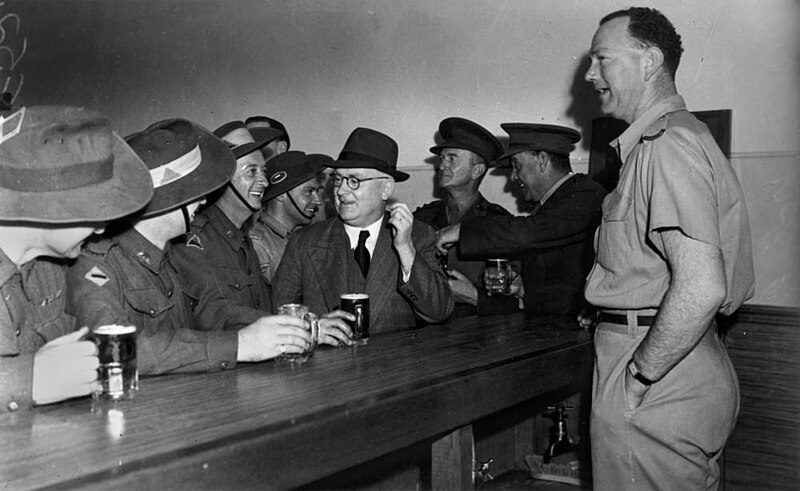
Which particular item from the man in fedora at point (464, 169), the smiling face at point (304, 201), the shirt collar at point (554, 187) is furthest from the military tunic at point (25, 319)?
the man in fedora at point (464, 169)

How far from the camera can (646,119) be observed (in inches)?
94.6

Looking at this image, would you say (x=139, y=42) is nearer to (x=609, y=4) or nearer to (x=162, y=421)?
(x=609, y=4)

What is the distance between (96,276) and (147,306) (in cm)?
18

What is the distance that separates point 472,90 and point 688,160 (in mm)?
3116

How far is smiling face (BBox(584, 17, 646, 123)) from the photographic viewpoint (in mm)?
2447

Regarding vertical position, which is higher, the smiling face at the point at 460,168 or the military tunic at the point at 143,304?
the smiling face at the point at 460,168

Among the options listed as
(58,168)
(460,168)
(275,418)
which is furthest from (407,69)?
(275,418)

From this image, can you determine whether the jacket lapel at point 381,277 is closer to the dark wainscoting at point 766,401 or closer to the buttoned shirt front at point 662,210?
the buttoned shirt front at point 662,210

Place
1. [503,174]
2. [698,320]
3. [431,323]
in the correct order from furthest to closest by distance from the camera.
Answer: [503,174], [431,323], [698,320]

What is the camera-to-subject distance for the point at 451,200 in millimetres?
4617

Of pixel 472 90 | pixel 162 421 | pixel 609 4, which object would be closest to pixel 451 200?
pixel 472 90

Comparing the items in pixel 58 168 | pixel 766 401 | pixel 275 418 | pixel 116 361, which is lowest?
pixel 766 401

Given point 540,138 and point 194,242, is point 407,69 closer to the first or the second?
point 540,138

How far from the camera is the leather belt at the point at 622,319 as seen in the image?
2.31m
